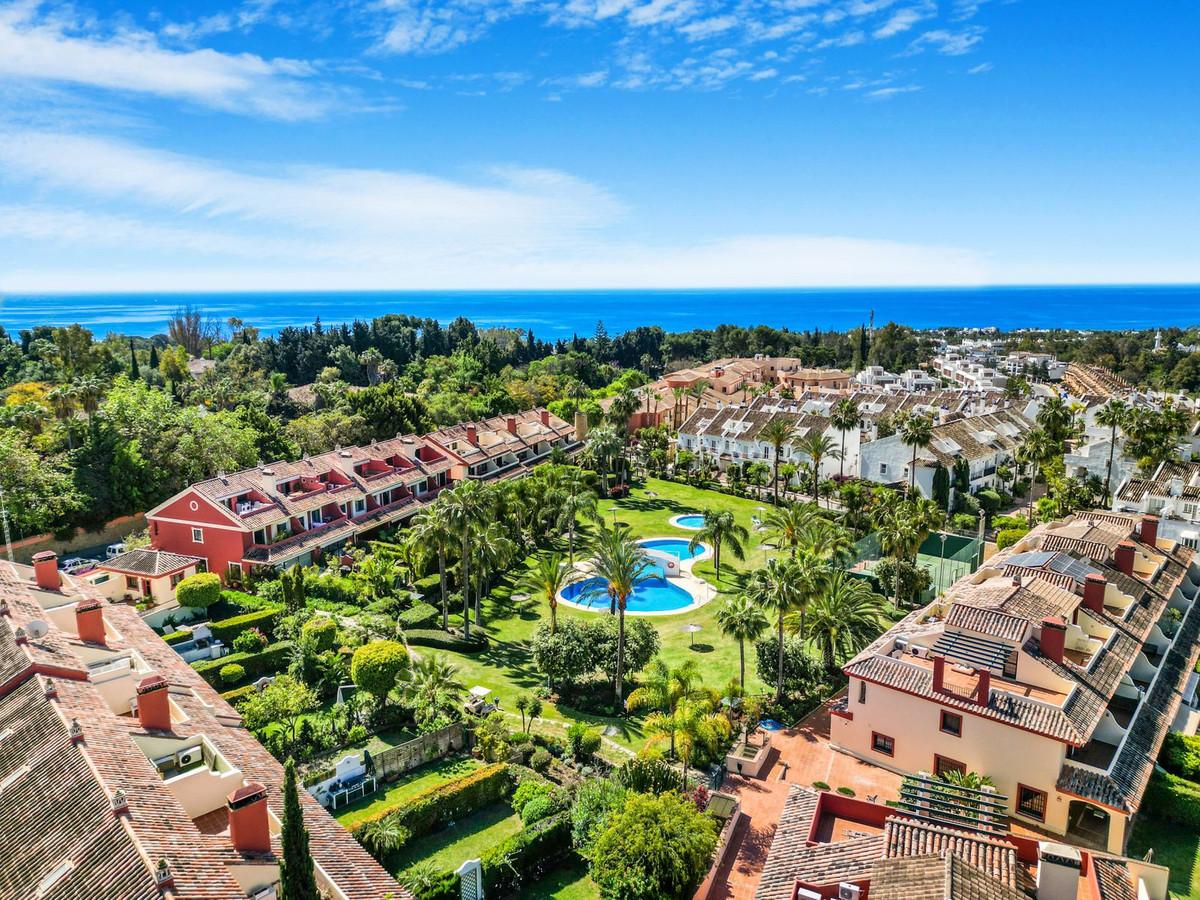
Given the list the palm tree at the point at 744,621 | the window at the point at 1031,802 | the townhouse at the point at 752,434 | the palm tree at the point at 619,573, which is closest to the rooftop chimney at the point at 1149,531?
the window at the point at 1031,802

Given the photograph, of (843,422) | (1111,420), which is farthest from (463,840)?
(1111,420)

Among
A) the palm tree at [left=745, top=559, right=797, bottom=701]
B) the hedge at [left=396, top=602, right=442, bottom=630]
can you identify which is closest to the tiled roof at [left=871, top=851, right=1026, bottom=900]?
the palm tree at [left=745, top=559, right=797, bottom=701]

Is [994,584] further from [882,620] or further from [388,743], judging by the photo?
[388,743]

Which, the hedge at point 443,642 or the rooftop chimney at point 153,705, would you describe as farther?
the hedge at point 443,642

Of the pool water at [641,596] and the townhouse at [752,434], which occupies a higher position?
the townhouse at [752,434]

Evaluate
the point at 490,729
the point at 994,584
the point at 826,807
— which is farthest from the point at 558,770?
the point at 994,584

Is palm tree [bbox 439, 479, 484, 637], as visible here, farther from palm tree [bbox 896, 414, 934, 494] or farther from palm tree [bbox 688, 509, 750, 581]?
palm tree [bbox 896, 414, 934, 494]

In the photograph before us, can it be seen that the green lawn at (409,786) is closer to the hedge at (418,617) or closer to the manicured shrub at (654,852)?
the manicured shrub at (654,852)
